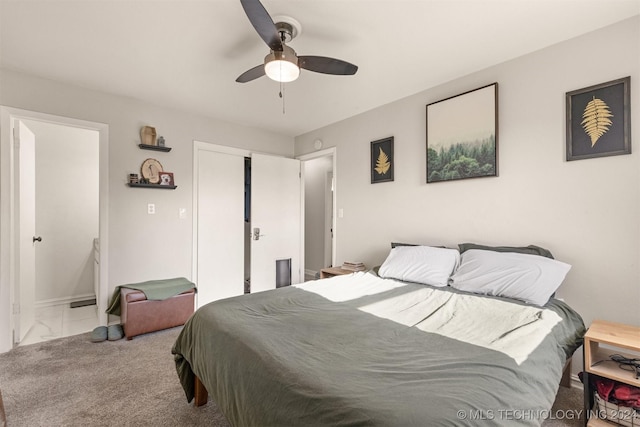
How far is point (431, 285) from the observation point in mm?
2307

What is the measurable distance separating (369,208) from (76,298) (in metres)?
4.32

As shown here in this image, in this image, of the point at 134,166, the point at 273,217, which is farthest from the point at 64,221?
the point at 273,217

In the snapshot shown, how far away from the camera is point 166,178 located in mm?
3357

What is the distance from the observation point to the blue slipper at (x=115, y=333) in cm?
279

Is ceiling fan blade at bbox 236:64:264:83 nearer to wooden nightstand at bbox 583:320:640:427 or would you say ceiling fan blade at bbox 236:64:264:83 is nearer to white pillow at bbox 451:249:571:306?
white pillow at bbox 451:249:571:306

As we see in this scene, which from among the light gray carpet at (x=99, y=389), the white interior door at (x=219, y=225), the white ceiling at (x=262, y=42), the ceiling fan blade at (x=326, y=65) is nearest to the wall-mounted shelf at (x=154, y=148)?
the white interior door at (x=219, y=225)

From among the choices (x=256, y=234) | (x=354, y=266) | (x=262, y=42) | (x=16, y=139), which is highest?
(x=262, y=42)

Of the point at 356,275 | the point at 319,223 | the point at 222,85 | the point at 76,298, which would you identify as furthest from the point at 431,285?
the point at 76,298

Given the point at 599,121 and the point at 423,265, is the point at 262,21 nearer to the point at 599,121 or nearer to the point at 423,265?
the point at 423,265

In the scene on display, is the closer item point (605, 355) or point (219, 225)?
point (605, 355)

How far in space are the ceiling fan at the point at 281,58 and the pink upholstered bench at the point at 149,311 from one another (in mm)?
2326

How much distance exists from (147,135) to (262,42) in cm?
188

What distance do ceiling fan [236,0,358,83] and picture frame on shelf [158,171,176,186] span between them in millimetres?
1798

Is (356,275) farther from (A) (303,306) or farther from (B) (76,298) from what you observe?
(B) (76,298)
